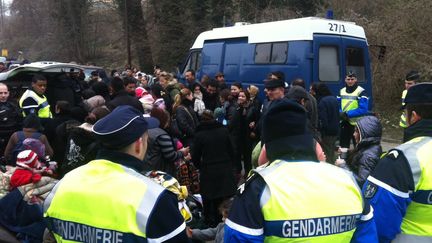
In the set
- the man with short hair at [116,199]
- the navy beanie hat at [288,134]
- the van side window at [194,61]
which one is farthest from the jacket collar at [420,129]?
the van side window at [194,61]

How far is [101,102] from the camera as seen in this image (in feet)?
21.0

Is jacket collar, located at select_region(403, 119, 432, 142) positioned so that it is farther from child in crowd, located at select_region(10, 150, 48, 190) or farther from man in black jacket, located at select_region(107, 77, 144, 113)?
man in black jacket, located at select_region(107, 77, 144, 113)

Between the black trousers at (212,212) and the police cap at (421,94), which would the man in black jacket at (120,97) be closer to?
the black trousers at (212,212)

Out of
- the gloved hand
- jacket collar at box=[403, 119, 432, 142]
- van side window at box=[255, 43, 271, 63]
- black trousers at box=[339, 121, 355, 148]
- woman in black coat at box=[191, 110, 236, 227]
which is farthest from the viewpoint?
van side window at box=[255, 43, 271, 63]

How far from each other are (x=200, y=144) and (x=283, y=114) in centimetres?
367

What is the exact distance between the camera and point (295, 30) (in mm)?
9641

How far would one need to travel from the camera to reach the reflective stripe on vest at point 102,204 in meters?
1.92

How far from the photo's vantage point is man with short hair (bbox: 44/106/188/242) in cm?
192

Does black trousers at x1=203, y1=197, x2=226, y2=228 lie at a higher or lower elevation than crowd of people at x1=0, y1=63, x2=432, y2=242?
lower

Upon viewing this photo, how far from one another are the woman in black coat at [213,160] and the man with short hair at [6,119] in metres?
2.76

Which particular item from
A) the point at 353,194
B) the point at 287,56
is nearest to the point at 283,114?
the point at 353,194

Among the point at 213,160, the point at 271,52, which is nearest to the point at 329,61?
the point at 271,52

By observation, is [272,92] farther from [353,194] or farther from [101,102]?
[353,194]

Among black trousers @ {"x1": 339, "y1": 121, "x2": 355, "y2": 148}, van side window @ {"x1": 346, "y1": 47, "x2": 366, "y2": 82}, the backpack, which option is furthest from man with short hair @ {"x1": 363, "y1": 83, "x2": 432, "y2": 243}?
van side window @ {"x1": 346, "y1": 47, "x2": 366, "y2": 82}
